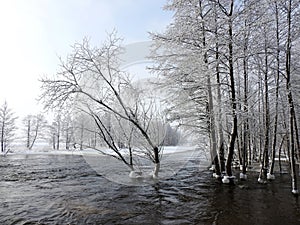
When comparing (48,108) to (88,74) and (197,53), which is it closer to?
(88,74)

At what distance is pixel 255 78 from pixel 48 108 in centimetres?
1105

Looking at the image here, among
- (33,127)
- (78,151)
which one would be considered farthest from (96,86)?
(33,127)

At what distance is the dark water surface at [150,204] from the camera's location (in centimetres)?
657

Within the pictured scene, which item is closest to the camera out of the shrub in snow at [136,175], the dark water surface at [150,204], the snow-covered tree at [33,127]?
the dark water surface at [150,204]

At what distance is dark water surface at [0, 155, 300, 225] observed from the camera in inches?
259

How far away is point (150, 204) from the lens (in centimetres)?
814

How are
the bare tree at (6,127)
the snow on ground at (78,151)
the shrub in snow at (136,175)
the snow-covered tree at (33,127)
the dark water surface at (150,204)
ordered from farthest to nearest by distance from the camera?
1. the snow-covered tree at (33,127)
2. the bare tree at (6,127)
3. the snow on ground at (78,151)
4. the shrub in snow at (136,175)
5. the dark water surface at (150,204)

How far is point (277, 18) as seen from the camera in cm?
962

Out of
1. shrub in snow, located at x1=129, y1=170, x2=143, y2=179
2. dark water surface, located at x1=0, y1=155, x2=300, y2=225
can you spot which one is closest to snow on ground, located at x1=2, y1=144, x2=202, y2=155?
shrub in snow, located at x1=129, y1=170, x2=143, y2=179

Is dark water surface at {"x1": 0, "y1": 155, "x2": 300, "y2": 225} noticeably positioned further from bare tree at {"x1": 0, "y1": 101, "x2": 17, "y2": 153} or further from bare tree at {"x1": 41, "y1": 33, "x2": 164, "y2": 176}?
bare tree at {"x1": 0, "y1": 101, "x2": 17, "y2": 153}

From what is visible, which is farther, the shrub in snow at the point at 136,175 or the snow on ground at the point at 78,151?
the snow on ground at the point at 78,151

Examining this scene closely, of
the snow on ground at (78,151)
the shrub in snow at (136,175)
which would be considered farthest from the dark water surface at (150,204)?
the snow on ground at (78,151)

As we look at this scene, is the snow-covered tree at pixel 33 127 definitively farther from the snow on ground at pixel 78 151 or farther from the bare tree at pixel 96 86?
the bare tree at pixel 96 86

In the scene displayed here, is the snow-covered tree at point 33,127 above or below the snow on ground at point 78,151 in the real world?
above
